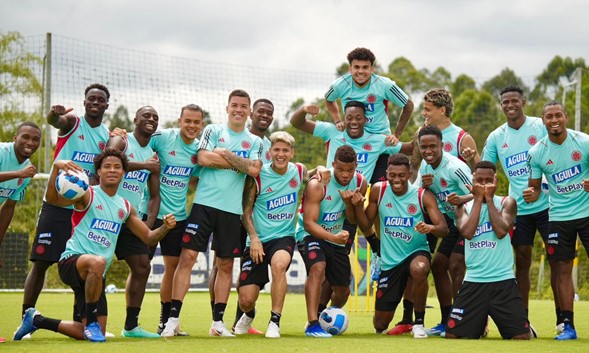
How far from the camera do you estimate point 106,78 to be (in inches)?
822

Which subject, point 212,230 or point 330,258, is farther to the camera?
point 330,258

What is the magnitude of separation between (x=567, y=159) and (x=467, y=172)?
3.68 feet

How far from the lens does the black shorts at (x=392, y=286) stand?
10570 millimetres

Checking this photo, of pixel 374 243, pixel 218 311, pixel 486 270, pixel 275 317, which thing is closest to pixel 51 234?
pixel 218 311

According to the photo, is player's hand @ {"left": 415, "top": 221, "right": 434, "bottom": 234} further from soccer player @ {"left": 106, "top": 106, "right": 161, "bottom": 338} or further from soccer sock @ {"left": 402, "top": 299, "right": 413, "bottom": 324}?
soccer player @ {"left": 106, "top": 106, "right": 161, "bottom": 338}

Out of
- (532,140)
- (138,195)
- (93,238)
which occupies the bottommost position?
(93,238)

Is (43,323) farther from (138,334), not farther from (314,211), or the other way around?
(314,211)

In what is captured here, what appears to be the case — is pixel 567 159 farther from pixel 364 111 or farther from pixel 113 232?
pixel 113 232

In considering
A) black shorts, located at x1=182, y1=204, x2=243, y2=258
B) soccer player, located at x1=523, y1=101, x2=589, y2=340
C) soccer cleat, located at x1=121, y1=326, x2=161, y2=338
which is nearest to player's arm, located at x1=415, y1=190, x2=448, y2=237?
soccer player, located at x1=523, y1=101, x2=589, y2=340

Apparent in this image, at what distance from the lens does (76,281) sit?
29.4ft

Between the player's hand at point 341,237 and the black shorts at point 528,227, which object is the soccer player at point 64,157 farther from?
the black shorts at point 528,227

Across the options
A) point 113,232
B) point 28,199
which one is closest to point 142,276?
point 113,232

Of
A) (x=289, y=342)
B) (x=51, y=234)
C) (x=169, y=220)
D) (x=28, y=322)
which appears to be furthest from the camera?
(x=51, y=234)

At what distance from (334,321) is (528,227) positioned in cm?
262
